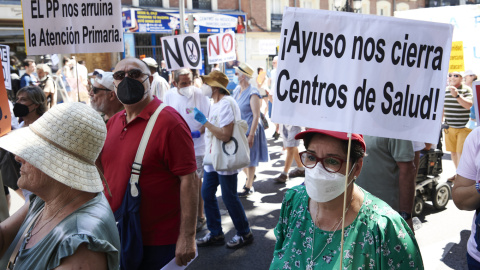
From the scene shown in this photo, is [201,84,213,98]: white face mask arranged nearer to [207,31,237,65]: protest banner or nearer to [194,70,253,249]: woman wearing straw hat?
[194,70,253,249]: woman wearing straw hat

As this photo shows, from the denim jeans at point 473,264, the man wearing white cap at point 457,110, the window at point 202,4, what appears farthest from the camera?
the window at point 202,4

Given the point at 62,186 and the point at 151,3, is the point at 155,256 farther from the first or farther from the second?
the point at 151,3

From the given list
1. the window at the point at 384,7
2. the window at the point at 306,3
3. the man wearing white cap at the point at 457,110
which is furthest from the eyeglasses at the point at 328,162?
the window at the point at 384,7

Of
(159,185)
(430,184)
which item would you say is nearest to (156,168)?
(159,185)

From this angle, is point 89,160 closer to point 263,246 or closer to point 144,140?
point 144,140

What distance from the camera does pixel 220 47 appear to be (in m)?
9.55

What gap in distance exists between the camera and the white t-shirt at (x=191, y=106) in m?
5.57

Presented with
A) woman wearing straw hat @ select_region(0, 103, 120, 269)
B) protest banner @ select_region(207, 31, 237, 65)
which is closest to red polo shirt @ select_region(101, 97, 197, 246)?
woman wearing straw hat @ select_region(0, 103, 120, 269)

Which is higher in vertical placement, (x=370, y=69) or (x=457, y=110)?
(x=370, y=69)

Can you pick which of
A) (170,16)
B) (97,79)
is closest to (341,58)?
(97,79)

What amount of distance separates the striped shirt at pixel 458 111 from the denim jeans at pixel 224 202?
3984 millimetres

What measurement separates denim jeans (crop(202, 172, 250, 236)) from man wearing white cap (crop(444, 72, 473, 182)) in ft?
12.8

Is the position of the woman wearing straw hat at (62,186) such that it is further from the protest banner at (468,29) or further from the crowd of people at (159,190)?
the protest banner at (468,29)

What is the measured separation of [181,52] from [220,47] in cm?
246
